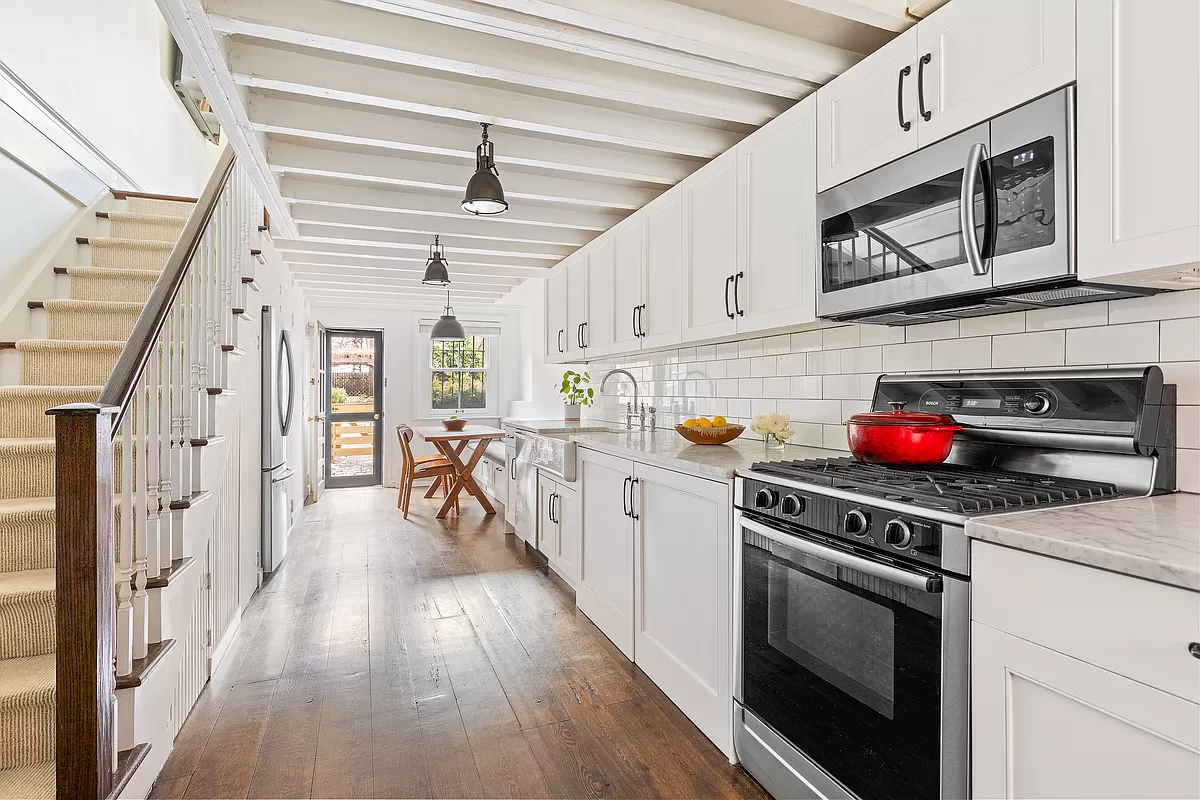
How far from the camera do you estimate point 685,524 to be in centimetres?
217

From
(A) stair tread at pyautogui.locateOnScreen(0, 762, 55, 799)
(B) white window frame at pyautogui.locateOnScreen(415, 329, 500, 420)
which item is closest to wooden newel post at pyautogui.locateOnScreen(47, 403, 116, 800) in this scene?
(A) stair tread at pyautogui.locateOnScreen(0, 762, 55, 799)

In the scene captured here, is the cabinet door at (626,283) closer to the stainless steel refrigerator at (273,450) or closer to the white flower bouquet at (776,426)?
the white flower bouquet at (776,426)

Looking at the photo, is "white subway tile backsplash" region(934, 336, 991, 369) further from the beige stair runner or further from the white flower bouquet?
the beige stair runner

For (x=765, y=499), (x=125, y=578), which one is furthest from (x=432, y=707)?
(x=765, y=499)

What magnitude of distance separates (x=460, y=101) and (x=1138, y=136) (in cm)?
211

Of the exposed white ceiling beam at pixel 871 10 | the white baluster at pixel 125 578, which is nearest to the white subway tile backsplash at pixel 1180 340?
the exposed white ceiling beam at pixel 871 10

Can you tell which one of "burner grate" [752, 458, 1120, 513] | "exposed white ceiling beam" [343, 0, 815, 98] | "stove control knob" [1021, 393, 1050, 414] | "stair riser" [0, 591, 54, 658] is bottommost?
"stair riser" [0, 591, 54, 658]

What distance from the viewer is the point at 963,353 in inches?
76.2

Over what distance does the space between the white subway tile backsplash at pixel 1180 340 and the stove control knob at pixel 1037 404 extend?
9.8 inches

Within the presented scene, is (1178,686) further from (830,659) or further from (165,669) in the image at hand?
(165,669)

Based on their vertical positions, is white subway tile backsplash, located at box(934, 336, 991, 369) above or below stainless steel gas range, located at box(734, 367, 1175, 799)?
above

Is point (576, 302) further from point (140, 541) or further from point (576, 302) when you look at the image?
point (140, 541)

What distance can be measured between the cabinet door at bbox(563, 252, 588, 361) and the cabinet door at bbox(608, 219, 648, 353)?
0.51 meters

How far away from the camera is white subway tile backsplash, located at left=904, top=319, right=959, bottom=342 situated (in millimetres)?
1971
